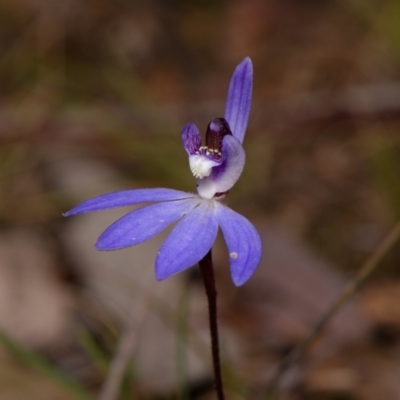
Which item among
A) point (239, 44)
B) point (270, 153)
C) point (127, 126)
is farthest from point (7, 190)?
point (239, 44)

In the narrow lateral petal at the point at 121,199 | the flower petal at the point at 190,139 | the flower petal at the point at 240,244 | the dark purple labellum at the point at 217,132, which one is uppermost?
the flower petal at the point at 190,139

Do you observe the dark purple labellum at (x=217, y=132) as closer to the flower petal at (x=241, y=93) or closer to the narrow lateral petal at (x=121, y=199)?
the flower petal at (x=241, y=93)

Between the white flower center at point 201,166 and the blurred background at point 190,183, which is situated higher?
the blurred background at point 190,183

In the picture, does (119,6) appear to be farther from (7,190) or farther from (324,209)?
(324,209)

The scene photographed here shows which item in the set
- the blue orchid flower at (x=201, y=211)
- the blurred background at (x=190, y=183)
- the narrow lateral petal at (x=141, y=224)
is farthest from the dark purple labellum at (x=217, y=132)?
the blurred background at (x=190, y=183)

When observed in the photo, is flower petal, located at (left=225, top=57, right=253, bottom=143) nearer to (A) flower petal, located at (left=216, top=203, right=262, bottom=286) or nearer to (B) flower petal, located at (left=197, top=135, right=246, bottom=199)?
(B) flower petal, located at (left=197, top=135, right=246, bottom=199)

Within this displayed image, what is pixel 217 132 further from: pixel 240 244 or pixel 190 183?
pixel 190 183

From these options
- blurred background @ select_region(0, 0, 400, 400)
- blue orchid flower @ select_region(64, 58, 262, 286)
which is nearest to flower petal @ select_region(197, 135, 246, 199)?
blue orchid flower @ select_region(64, 58, 262, 286)
